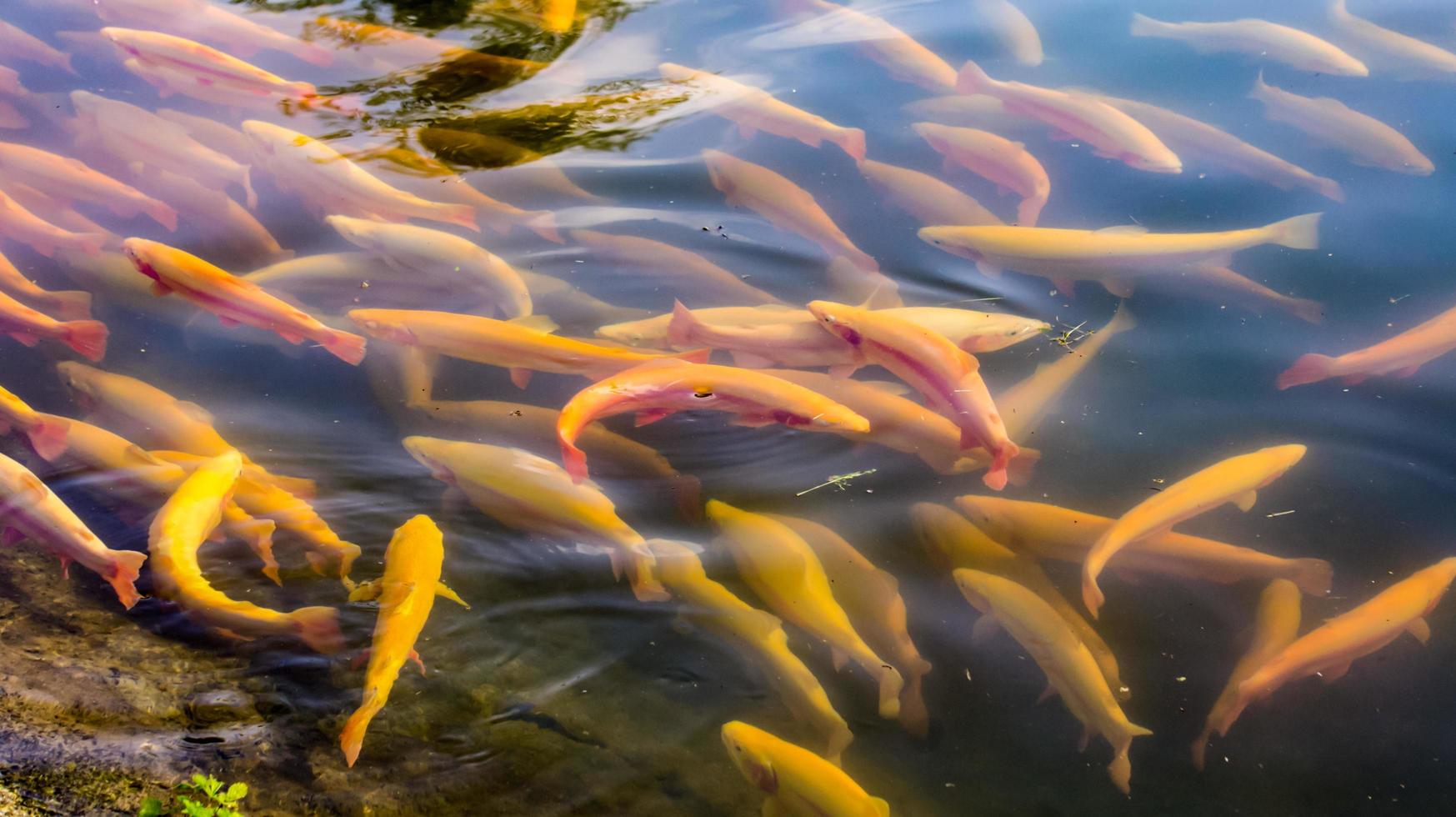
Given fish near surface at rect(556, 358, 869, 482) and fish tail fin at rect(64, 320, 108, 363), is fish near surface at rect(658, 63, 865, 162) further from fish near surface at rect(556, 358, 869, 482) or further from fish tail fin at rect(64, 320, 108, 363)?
fish tail fin at rect(64, 320, 108, 363)

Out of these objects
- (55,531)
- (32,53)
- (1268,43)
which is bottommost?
(55,531)

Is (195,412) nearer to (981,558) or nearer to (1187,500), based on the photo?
(981,558)

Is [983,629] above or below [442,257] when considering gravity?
below

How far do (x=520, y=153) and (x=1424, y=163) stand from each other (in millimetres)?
4381

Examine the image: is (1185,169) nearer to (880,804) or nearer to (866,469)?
(866,469)

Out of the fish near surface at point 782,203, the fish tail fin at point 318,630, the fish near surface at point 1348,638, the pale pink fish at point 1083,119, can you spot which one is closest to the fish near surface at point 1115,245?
the fish near surface at point 782,203

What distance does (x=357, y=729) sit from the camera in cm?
237

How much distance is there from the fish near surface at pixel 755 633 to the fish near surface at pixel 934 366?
0.89 metres

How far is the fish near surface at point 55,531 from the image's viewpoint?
278 cm

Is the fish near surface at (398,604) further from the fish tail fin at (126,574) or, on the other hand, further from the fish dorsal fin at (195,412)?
the fish dorsal fin at (195,412)

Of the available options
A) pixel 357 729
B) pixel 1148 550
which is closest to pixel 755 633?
pixel 357 729

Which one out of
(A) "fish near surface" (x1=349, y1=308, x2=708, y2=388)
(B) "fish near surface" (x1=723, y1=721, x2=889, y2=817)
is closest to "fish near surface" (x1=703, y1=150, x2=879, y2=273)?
(A) "fish near surface" (x1=349, y1=308, x2=708, y2=388)

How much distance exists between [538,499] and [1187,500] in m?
2.09

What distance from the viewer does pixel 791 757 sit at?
2441 millimetres
